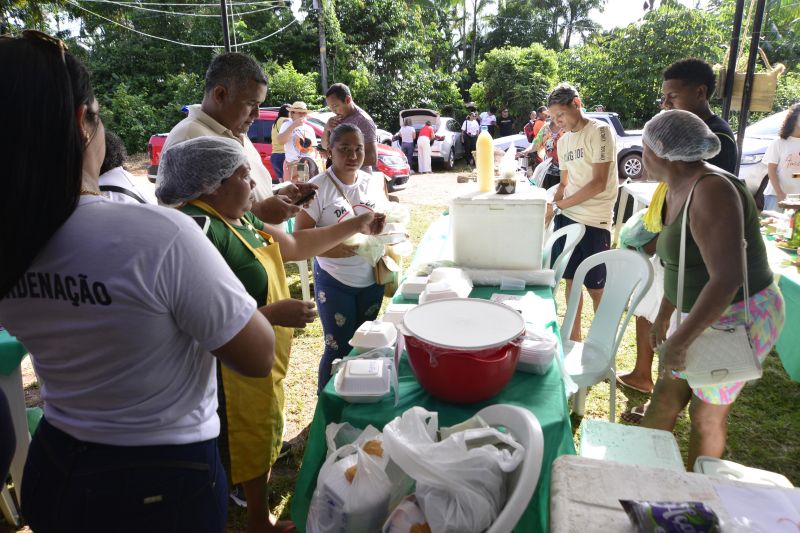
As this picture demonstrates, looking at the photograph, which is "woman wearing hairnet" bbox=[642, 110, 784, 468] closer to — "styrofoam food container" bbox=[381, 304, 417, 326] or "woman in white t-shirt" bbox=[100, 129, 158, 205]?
"styrofoam food container" bbox=[381, 304, 417, 326]

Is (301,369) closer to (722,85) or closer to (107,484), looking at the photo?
(107,484)

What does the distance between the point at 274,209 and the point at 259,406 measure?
35.3 inches

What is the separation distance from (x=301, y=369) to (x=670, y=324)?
8.73 ft

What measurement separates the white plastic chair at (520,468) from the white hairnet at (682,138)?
1306 mm

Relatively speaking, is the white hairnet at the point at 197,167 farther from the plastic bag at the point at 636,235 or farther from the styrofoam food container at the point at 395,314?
the plastic bag at the point at 636,235

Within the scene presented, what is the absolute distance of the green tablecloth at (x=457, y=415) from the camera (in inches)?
60.1

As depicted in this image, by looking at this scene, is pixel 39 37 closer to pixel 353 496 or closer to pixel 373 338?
pixel 353 496

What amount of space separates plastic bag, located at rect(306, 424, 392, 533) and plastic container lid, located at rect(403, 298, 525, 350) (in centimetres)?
39

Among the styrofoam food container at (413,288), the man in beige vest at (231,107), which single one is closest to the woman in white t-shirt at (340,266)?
the styrofoam food container at (413,288)

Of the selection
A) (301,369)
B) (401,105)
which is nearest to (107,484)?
(301,369)

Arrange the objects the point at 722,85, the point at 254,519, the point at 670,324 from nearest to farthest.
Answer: the point at 254,519 < the point at 670,324 < the point at 722,85

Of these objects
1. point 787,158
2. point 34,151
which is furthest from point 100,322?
point 787,158

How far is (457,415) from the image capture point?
61.3 inches

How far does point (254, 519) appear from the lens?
6.77 ft
